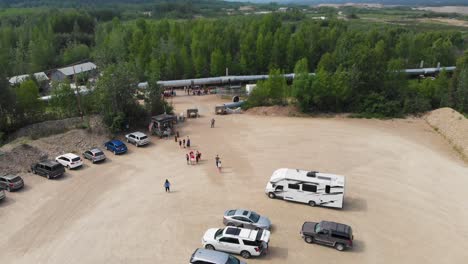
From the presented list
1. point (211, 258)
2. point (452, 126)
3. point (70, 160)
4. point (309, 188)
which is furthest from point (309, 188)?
point (452, 126)

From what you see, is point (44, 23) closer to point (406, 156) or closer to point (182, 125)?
point (182, 125)

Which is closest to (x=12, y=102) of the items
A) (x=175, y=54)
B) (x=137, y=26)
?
(x=175, y=54)

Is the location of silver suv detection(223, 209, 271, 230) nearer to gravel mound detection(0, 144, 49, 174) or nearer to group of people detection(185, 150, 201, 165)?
group of people detection(185, 150, 201, 165)

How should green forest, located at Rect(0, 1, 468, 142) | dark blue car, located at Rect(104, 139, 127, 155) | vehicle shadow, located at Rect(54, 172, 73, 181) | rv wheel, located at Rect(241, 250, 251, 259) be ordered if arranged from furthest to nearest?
green forest, located at Rect(0, 1, 468, 142)
dark blue car, located at Rect(104, 139, 127, 155)
vehicle shadow, located at Rect(54, 172, 73, 181)
rv wheel, located at Rect(241, 250, 251, 259)

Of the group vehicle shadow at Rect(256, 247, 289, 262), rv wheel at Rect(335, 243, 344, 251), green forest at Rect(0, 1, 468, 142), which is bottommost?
vehicle shadow at Rect(256, 247, 289, 262)

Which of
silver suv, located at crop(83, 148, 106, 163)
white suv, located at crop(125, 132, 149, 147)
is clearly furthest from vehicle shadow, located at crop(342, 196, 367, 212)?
silver suv, located at crop(83, 148, 106, 163)

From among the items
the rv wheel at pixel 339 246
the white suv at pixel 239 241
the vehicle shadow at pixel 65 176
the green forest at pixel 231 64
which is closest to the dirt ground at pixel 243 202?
the vehicle shadow at pixel 65 176

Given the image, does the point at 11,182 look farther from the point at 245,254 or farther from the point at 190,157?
the point at 245,254
